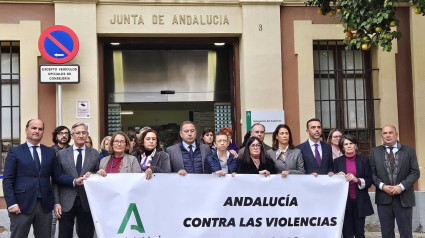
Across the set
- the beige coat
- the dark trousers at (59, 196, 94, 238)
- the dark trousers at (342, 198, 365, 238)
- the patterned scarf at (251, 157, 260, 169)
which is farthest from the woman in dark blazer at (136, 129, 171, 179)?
the dark trousers at (342, 198, 365, 238)

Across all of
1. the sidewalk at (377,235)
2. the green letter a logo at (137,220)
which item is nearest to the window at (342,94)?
the sidewalk at (377,235)

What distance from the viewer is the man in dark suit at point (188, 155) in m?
6.77

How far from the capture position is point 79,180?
631cm

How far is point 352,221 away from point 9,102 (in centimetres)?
649

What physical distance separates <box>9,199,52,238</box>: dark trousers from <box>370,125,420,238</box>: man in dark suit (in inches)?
171

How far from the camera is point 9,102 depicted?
377 inches

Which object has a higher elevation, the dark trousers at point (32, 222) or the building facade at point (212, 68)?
the building facade at point (212, 68)

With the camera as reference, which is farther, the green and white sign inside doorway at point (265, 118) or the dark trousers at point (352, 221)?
the green and white sign inside doorway at point (265, 118)

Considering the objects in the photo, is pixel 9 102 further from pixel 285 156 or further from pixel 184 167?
pixel 285 156

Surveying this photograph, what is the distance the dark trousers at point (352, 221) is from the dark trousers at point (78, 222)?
3.44 meters

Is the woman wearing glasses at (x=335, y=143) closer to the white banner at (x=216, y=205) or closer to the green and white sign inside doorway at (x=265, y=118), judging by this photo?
the white banner at (x=216, y=205)

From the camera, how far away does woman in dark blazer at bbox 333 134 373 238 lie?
6984mm

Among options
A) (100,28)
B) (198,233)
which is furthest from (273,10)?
(198,233)

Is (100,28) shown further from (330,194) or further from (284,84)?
(330,194)
